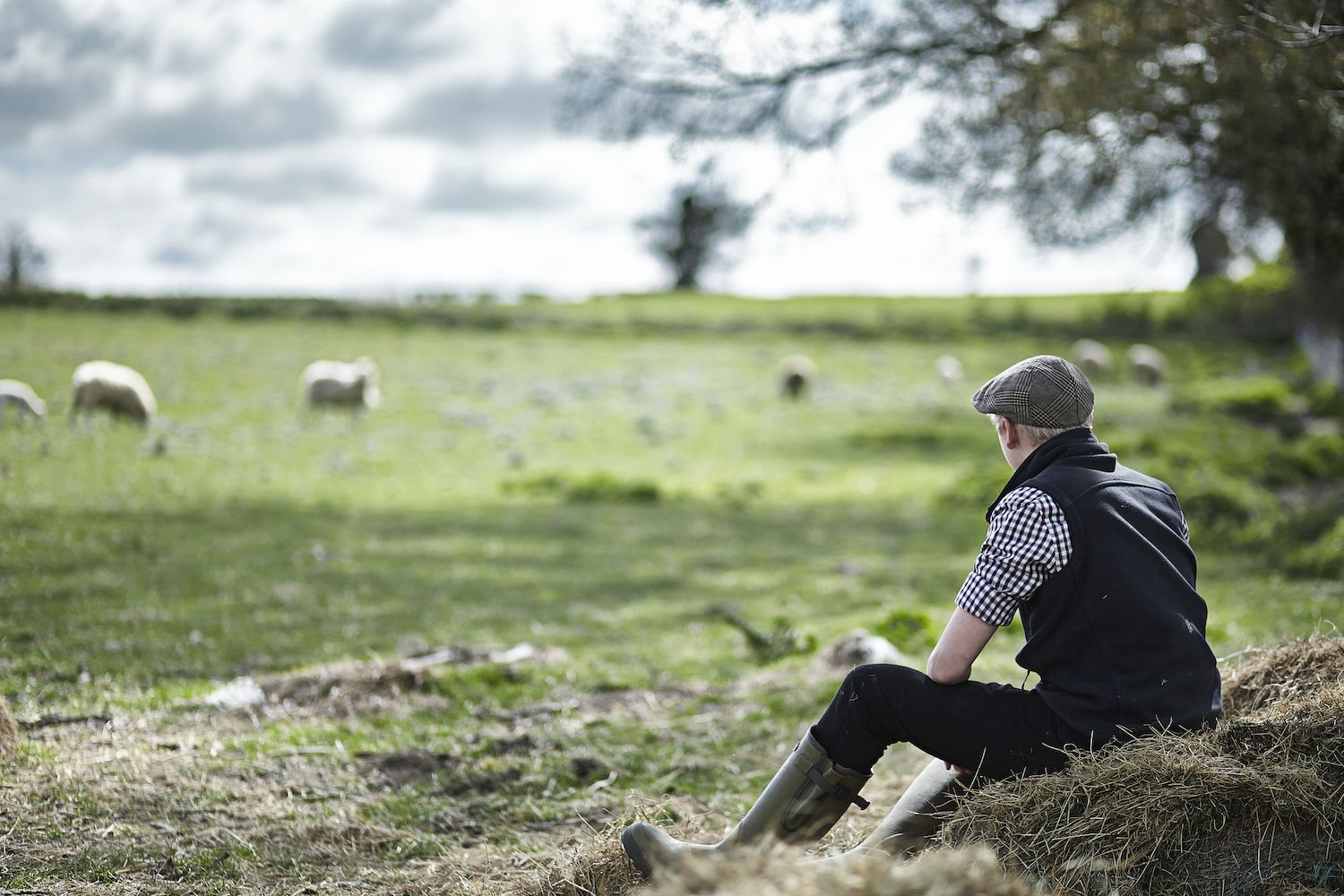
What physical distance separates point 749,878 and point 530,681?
18.4ft

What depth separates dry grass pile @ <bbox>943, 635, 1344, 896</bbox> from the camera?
3887 mm

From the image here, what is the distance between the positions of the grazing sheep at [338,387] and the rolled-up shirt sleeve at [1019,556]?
25540mm

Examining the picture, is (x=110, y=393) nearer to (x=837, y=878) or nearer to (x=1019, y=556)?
(x=1019, y=556)

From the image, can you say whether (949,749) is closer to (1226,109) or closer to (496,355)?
(1226,109)

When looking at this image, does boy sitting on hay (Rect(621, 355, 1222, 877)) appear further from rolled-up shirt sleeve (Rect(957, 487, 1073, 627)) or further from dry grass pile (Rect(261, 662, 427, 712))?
dry grass pile (Rect(261, 662, 427, 712))

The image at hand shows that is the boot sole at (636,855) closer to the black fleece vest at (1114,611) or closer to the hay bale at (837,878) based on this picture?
the hay bale at (837,878)

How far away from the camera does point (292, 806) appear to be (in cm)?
563

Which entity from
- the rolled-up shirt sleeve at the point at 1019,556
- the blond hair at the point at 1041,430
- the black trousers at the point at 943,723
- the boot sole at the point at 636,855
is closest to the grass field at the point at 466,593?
the boot sole at the point at 636,855

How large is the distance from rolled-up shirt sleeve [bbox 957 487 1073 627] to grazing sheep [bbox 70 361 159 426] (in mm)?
22659

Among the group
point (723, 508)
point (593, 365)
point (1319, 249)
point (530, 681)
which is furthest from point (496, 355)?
point (530, 681)

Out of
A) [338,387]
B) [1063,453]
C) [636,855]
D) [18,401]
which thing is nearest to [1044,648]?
[1063,453]

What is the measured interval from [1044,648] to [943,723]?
47cm

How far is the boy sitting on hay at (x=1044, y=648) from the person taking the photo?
13.0 ft

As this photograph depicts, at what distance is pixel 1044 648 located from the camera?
411cm
